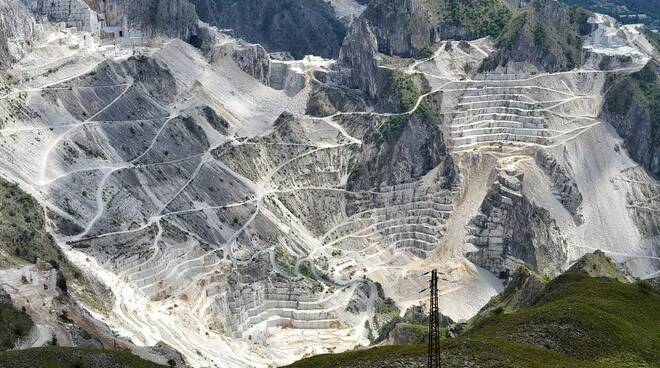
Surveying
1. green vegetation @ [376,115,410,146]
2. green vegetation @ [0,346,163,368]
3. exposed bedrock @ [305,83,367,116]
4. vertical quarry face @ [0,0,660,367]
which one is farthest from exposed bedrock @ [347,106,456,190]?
green vegetation @ [0,346,163,368]

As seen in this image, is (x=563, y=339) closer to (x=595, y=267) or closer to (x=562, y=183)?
(x=595, y=267)

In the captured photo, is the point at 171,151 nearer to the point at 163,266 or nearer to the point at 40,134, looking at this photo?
the point at 40,134

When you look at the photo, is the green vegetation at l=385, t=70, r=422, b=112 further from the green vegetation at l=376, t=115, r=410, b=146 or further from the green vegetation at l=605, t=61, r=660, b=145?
the green vegetation at l=605, t=61, r=660, b=145

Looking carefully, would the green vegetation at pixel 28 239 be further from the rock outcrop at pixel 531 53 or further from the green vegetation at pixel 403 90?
the rock outcrop at pixel 531 53

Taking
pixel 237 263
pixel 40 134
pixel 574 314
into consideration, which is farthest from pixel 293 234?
pixel 574 314

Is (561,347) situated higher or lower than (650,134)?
lower
